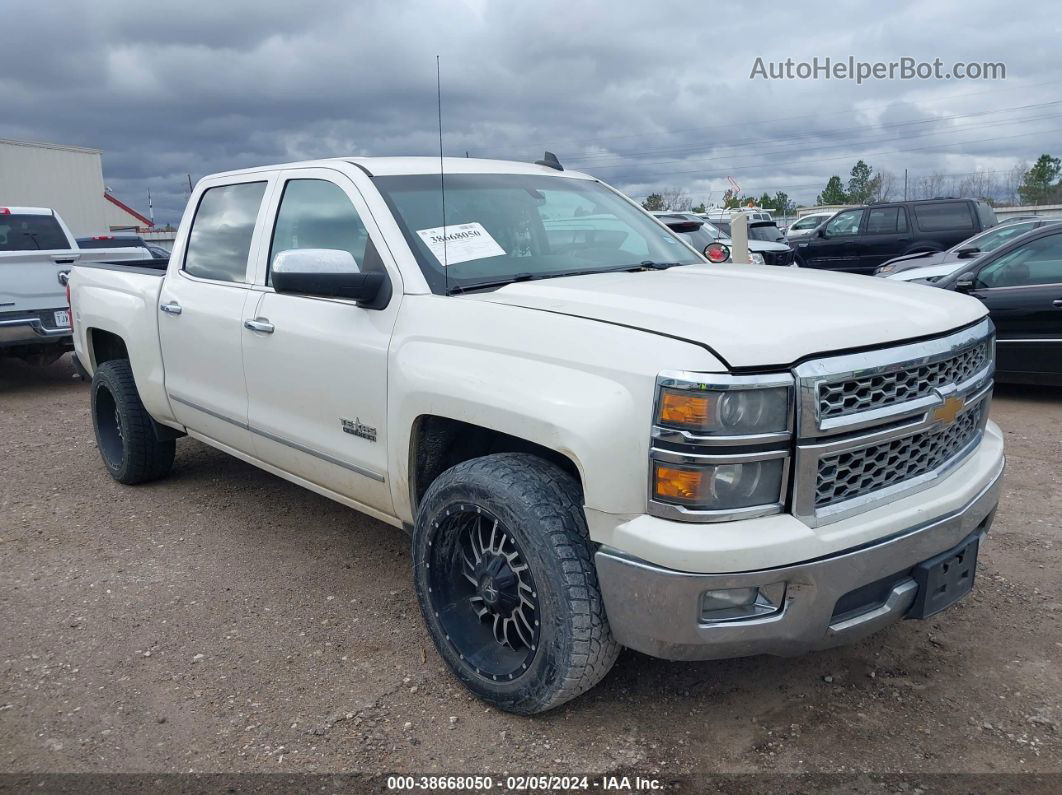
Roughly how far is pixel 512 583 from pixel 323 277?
1.24 meters

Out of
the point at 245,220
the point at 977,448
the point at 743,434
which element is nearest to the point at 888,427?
the point at 743,434

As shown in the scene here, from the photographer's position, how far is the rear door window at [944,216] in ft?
50.2

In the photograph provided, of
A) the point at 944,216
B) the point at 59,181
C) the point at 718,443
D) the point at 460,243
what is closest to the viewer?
the point at 718,443

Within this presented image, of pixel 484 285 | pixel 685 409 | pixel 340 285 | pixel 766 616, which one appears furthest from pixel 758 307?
pixel 340 285

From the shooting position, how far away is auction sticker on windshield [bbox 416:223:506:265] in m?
3.31

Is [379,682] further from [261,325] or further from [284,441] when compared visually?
[261,325]

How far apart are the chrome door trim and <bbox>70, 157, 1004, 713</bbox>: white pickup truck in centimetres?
2

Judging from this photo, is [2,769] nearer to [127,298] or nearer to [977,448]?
[127,298]

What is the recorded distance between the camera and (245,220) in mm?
4281

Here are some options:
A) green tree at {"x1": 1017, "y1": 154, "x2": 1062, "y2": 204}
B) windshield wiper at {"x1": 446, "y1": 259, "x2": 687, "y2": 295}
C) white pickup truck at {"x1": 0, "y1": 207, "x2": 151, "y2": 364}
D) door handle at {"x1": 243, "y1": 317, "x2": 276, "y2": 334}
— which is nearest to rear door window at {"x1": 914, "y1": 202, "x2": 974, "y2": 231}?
white pickup truck at {"x1": 0, "y1": 207, "x2": 151, "y2": 364}

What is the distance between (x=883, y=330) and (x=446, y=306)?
1413 mm

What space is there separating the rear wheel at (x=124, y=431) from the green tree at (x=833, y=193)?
67.0 meters

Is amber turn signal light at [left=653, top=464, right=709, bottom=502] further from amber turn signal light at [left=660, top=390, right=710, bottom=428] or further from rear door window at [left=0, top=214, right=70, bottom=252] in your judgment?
rear door window at [left=0, top=214, right=70, bottom=252]

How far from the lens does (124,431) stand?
5234 mm
